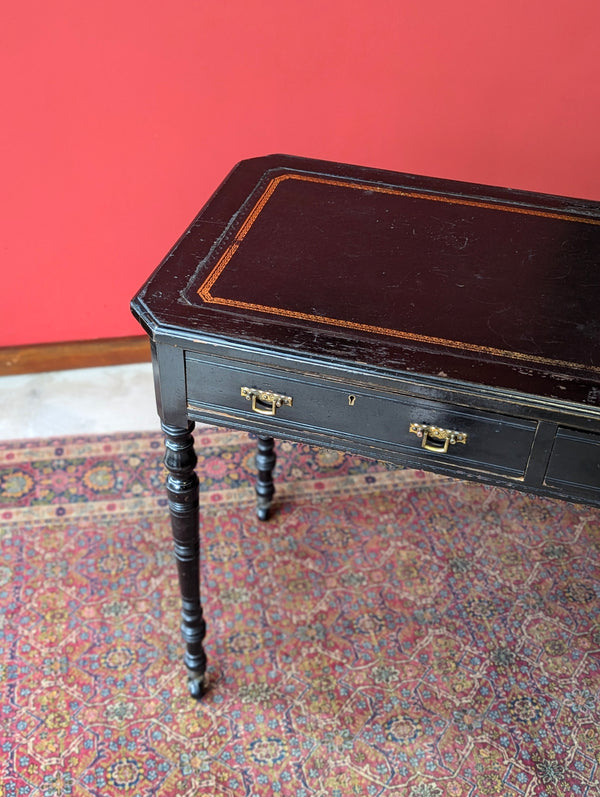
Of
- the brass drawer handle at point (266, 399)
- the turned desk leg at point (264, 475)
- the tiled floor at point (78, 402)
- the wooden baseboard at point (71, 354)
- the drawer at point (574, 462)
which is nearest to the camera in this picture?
the drawer at point (574, 462)

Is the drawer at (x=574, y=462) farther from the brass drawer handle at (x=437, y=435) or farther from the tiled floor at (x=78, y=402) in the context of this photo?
the tiled floor at (x=78, y=402)

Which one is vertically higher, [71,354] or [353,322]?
[353,322]

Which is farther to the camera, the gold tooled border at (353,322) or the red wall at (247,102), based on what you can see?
the red wall at (247,102)

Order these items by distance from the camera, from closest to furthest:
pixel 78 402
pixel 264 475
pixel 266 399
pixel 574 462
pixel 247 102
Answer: pixel 574 462 < pixel 266 399 < pixel 264 475 < pixel 247 102 < pixel 78 402

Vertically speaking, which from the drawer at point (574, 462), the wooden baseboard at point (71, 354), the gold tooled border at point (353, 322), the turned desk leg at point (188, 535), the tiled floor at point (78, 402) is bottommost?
the tiled floor at point (78, 402)

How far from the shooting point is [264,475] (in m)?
2.93

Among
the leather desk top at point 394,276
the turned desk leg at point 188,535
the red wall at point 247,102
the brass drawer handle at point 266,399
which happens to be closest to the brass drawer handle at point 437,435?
the leather desk top at point 394,276

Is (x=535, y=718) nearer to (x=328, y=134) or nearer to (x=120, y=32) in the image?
(x=328, y=134)

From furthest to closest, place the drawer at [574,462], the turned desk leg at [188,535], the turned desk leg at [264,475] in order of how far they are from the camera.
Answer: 1. the turned desk leg at [264,475]
2. the turned desk leg at [188,535]
3. the drawer at [574,462]

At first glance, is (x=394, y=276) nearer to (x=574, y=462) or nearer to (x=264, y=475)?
(x=574, y=462)

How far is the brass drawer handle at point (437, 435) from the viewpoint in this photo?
1900mm

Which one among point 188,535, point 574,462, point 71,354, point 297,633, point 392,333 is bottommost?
point 297,633

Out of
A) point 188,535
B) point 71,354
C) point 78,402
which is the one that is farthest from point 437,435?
point 71,354

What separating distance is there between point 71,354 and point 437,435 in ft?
6.64
